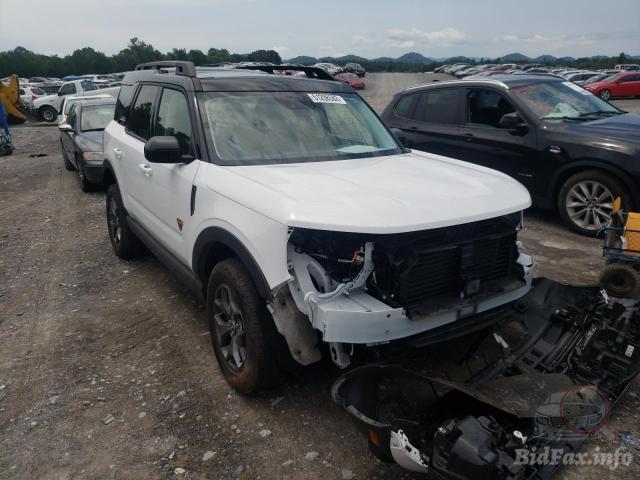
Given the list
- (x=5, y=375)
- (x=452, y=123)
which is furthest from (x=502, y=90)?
(x=5, y=375)

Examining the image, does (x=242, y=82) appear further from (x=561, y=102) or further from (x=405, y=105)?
(x=561, y=102)

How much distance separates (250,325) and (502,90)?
5.41 metres

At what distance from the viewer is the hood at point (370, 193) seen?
7.93 feet

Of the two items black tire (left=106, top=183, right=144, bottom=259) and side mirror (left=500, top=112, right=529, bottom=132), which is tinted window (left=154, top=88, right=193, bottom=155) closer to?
black tire (left=106, top=183, right=144, bottom=259)

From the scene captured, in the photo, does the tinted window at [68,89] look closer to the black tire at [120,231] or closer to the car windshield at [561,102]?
the black tire at [120,231]

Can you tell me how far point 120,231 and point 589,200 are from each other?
17.8 ft

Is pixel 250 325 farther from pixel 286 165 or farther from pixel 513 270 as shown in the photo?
pixel 513 270

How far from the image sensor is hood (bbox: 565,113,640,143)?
18.8 feet

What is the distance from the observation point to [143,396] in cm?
329

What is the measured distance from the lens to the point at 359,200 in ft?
8.48

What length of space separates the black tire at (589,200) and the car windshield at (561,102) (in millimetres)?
966

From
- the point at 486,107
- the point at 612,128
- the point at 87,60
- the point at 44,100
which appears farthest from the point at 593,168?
the point at 87,60

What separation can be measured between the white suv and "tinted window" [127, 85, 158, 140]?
0.28 m

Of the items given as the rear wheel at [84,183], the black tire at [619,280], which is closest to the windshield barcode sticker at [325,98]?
the black tire at [619,280]
